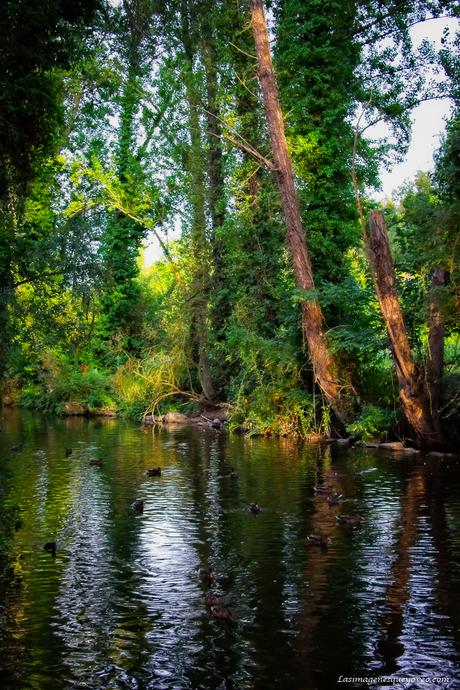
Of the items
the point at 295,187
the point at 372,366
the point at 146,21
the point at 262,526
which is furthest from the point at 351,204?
the point at 262,526

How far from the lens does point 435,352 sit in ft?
60.7

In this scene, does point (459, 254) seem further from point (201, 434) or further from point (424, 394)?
point (201, 434)

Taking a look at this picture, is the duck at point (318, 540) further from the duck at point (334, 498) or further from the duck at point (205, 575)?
the duck at point (334, 498)

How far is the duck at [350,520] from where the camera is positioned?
39.0 feet

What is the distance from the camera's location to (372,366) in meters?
22.7

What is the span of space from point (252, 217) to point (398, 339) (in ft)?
32.1

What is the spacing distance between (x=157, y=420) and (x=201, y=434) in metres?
4.99

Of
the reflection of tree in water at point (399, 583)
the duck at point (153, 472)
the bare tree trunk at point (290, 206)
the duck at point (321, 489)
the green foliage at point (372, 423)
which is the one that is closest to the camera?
the reflection of tree in water at point (399, 583)

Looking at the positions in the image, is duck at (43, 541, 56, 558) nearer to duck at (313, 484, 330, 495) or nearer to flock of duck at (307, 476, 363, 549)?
flock of duck at (307, 476, 363, 549)

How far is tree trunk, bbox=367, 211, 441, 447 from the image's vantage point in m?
18.6

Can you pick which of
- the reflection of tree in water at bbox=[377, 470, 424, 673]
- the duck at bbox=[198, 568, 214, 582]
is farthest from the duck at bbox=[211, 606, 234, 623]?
the reflection of tree in water at bbox=[377, 470, 424, 673]

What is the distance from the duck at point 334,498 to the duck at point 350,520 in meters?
1.17

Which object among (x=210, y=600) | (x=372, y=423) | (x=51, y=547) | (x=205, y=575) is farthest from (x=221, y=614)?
(x=372, y=423)

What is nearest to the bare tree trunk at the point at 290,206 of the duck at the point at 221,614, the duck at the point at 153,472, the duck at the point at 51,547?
the duck at the point at 153,472
